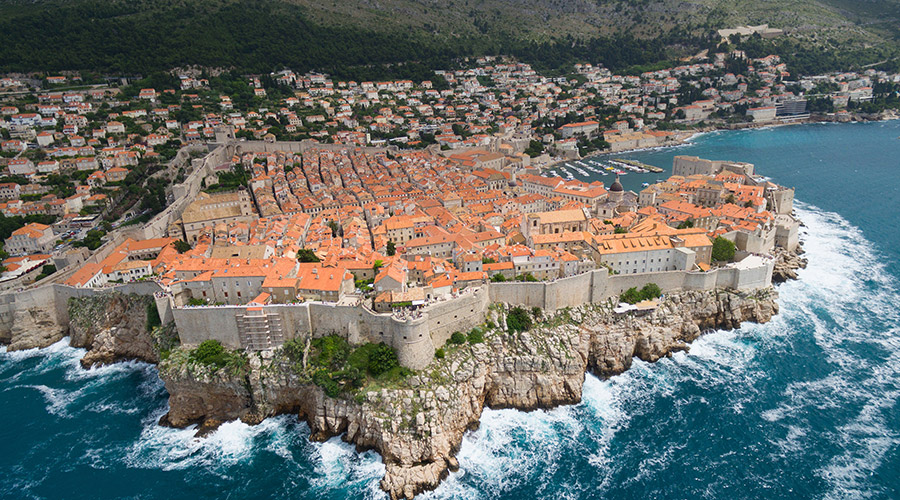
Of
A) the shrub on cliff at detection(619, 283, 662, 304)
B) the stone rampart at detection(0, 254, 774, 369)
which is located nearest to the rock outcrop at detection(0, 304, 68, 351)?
the stone rampart at detection(0, 254, 774, 369)

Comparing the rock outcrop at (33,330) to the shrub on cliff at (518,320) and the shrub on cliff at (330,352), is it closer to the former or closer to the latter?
the shrub on cliff at (330,352)

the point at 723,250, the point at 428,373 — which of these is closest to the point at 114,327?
the point at 428,373

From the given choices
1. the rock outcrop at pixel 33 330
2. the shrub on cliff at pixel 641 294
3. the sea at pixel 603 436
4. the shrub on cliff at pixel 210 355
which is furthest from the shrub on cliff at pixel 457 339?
the rock outcrop at pixel 33 330

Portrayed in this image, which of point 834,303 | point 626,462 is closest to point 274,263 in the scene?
point 626,462

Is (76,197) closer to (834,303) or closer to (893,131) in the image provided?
(834,303)

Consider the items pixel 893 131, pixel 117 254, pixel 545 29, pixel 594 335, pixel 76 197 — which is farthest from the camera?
pixel 545 29

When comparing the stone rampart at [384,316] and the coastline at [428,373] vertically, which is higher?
the stone rampart at [384,316]

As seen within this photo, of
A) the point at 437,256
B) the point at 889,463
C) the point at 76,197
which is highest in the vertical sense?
the point at 76,197
